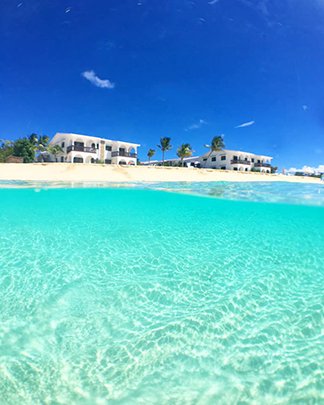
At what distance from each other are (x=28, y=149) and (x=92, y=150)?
1344cm

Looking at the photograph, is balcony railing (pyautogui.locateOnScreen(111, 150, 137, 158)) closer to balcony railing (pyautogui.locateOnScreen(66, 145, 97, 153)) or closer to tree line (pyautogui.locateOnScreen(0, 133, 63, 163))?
balcony railing (pyautogui.locateOnScreen(66, 145, 97, 153))

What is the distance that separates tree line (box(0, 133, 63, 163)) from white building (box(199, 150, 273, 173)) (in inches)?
1696

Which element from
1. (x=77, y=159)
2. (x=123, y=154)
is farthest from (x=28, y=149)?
(x=123, y=154)

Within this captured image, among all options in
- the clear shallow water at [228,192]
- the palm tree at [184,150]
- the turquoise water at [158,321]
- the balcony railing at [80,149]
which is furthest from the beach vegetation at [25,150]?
the turquoise water at [158,321]

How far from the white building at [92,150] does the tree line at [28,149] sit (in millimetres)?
2036

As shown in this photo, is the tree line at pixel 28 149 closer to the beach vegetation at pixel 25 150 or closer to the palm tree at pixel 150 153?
the beach vegetation at pixel 25 150

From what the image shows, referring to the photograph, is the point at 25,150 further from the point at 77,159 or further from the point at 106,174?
the point at 106,174

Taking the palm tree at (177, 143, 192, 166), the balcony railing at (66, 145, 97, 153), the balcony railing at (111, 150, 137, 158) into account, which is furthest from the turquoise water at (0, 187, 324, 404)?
the palm tree at (177, 143, 192, 166)

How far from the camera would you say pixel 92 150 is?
1941 inches

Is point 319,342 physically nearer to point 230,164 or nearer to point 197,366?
point 197,366

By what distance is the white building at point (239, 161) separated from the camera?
212 feet

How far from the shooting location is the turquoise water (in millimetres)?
2752

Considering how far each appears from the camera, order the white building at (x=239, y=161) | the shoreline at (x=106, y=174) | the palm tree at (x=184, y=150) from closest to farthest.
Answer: the shoreline at (x=106, y=174) < the palm tree at (x=184, y=150) < the white building at (x=239, y=161)

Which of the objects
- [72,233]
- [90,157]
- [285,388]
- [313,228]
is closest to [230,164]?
[90,157]
